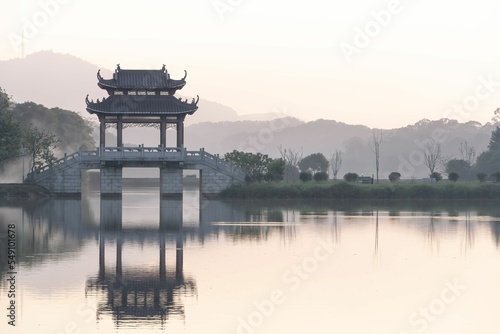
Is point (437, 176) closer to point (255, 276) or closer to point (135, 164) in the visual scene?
point (135, 164)

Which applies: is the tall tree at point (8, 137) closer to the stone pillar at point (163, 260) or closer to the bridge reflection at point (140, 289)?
the stone pillar at point (163, 260)

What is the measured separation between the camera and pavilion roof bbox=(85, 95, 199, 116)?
7431 cm

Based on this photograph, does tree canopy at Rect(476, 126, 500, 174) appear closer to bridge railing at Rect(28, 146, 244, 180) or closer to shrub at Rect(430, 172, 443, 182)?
shrub at Rect(430, 172, 443, 182)

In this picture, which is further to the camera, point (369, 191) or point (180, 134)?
point (180, 134)

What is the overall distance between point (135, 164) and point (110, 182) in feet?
8.02

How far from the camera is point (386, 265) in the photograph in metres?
28.6

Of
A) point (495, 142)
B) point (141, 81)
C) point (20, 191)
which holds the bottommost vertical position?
point (20, 191)

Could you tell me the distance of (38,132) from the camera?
82.8 m

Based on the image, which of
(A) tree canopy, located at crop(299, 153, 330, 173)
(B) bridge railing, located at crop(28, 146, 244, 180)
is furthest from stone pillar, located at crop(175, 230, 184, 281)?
(A) tree canopy, located at crop(299, 153, 330, 173)

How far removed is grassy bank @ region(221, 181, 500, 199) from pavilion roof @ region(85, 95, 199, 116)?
894 cm

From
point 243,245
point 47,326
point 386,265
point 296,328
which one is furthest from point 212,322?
point 243,245

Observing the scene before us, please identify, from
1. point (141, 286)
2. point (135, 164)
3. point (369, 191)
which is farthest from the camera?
point (135, 164)

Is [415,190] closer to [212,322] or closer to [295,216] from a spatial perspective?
[295,216]

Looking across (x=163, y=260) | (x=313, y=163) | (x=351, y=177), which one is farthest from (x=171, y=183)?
(x=313, y=163)
